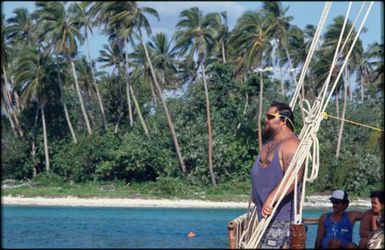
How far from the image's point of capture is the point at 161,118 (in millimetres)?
48219

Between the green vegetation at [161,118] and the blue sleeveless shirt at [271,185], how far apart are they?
36.8 meters

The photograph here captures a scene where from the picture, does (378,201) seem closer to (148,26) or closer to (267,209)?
(267,209)

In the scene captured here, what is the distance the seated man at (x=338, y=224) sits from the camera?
6.55 meters

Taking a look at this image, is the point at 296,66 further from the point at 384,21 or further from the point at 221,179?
the point at 384,21

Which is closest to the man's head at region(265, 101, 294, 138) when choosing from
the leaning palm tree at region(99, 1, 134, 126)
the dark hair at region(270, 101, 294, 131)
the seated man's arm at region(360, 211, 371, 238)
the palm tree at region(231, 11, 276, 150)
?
the dark hair at region(270, 101, 294, 131)

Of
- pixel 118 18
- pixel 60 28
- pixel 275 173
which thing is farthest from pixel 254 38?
pixel 275 173

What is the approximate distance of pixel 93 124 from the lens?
170ft

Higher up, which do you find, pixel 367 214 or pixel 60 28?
pixel 60 28

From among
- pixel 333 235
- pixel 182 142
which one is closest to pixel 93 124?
pixel 182 142

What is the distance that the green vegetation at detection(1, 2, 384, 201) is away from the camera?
4478 centimetres

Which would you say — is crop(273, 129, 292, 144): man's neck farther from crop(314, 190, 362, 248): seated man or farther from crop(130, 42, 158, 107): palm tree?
crop(130, 42, 158, 107): palm tree

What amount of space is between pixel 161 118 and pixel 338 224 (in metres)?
41.7

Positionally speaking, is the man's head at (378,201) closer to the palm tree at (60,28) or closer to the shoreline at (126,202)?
the shoreline at (126,202)

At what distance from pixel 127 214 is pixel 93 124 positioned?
1416cm
